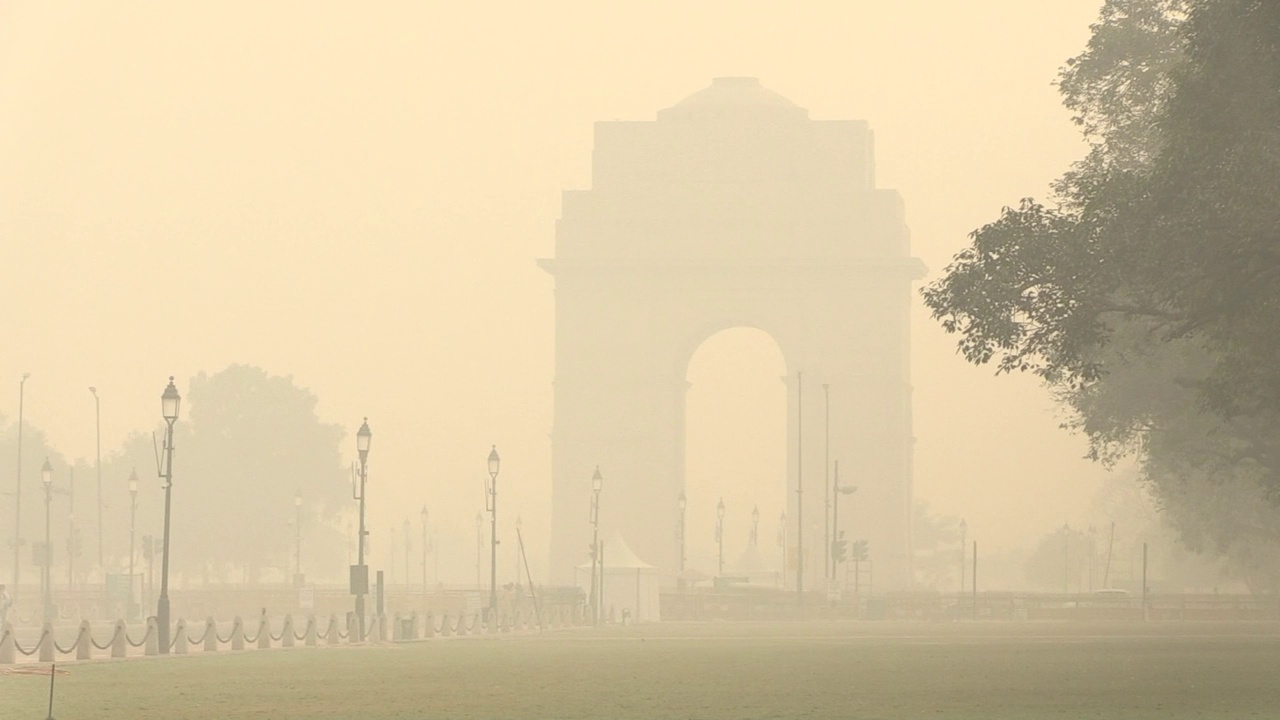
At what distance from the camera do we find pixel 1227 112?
23.0 m

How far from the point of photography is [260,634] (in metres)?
37.9

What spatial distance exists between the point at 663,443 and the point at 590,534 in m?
5.27

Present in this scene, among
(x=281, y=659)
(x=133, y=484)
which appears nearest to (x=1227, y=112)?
(x=281, y=659)

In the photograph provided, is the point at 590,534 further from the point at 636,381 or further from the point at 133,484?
the point at 133,484

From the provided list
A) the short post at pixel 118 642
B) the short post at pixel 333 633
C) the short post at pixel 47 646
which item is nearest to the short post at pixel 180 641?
the short post at pixel 118 642

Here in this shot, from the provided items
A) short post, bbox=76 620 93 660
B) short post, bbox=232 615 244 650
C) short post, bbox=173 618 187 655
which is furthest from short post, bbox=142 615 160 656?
short post, bbox=76 620 93 660

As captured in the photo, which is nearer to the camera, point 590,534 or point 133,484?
point 133,484

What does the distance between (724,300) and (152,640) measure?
6638 cm

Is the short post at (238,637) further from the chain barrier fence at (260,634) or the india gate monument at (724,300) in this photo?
the india gate monument at (724,300)

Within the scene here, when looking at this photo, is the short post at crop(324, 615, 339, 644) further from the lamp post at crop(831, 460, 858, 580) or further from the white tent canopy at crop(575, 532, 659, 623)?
the lamp post at crop(831, 460, 858, 580)

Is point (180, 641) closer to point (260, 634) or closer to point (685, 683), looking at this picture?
point (260, 634)

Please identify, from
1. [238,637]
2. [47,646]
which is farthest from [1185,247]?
[238,637]

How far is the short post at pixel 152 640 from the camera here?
113ft

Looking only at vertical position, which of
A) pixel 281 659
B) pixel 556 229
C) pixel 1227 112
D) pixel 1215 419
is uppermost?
pixel 556 229
